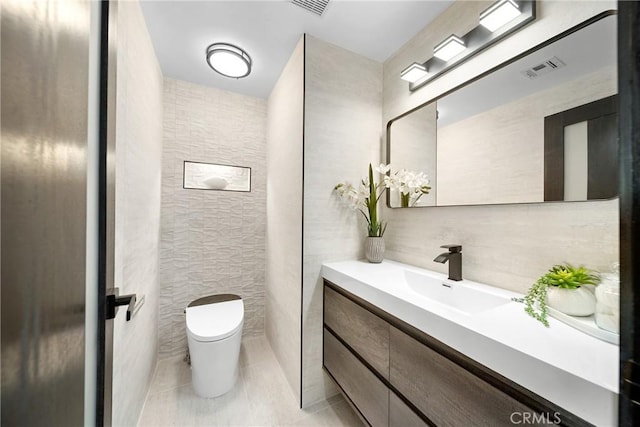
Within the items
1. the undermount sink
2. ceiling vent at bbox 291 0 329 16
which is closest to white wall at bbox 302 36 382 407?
ceiling vent at bbox 291 0 329 16

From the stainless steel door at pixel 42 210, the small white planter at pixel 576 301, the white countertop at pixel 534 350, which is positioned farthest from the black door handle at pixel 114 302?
the small white planter at pixel 576 301

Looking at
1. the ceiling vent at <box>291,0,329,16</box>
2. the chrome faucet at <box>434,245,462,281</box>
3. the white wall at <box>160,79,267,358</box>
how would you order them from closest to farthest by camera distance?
the chrome faucet at <box>434,245,462,281</box>
the ceiling vent at <box>291,0,329,16</box>
the white wall at <box>160,79,267,358</box>

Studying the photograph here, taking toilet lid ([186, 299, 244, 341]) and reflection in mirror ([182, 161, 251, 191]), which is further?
reflection in mirror ([182, 161, 251, 191])

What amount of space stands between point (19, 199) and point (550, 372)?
0.98 meters

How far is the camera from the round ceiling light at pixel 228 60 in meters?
1.58

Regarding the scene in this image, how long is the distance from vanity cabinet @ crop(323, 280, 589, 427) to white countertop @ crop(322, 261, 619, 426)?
33 millimetres

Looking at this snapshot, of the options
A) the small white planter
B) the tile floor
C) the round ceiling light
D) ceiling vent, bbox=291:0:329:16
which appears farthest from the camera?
the round ceiling light

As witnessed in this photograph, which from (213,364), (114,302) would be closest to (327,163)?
(114,302)

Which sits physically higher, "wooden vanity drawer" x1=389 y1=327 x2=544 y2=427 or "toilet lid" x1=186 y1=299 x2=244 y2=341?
"wooden vanity drawer" x1=389 y1=327 x2=544 y2=427

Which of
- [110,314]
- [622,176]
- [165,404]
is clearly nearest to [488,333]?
[622,176]

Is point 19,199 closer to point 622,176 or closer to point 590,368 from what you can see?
point 622,176

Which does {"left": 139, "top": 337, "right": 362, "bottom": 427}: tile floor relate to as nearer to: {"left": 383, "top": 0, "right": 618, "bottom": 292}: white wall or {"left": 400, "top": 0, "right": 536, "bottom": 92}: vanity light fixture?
{"left": 383, "top": 0, "right": 618, "bottom": 292}: white wall

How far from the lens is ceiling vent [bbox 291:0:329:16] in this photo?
49.0 inches

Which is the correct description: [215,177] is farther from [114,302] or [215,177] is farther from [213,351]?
[114,302]
